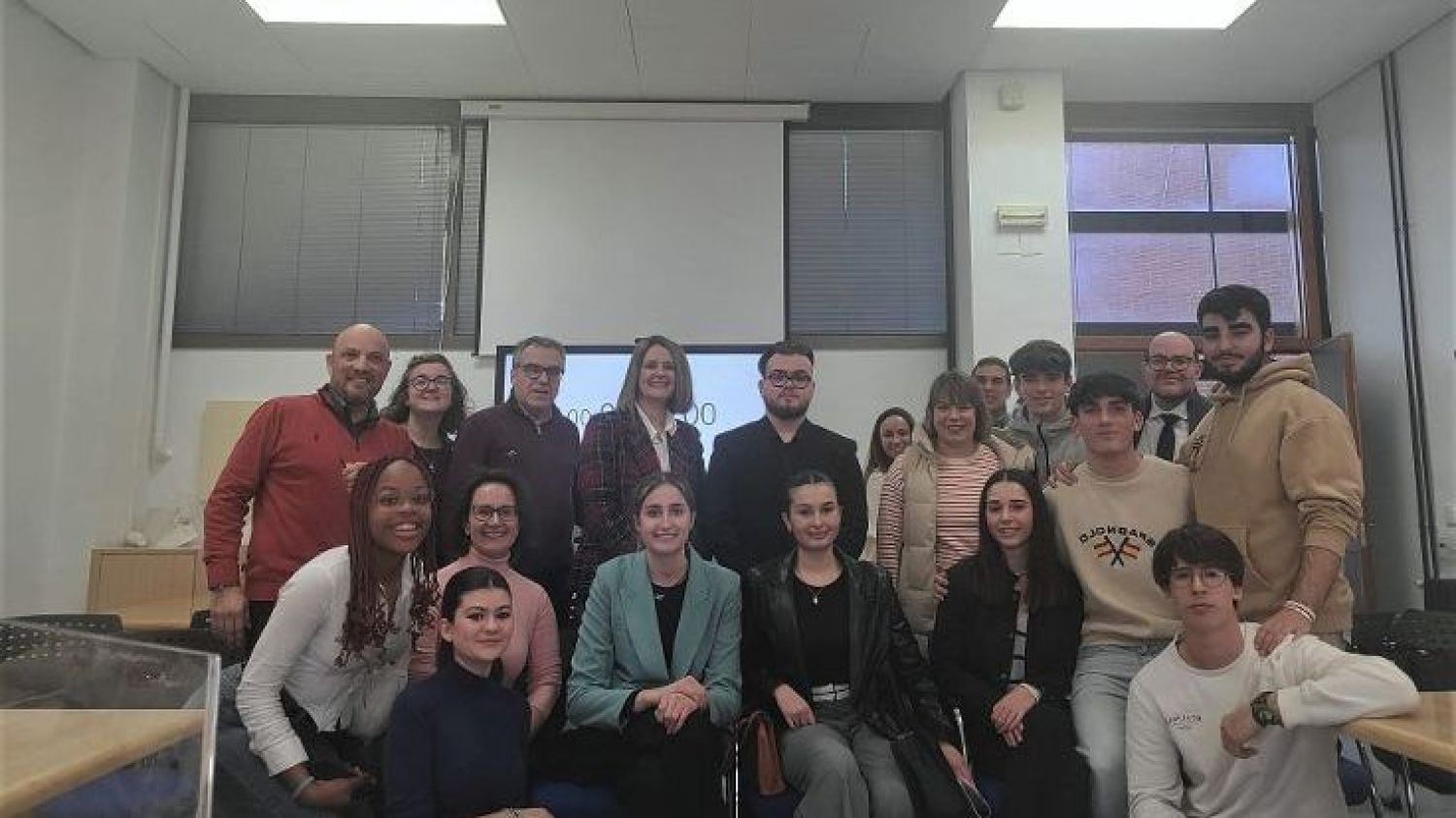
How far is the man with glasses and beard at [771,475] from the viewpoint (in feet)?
9.18

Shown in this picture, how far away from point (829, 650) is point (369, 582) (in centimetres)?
122

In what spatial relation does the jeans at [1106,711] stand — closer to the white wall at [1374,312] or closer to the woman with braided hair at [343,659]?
the woman with braided hair at [343,659]

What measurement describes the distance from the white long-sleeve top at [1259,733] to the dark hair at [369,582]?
173 centimetres

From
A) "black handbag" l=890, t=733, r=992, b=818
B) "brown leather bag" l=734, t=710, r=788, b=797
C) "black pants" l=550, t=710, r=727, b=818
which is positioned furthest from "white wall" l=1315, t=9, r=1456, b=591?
"black pants" l=550, t=710, r=727, b=818

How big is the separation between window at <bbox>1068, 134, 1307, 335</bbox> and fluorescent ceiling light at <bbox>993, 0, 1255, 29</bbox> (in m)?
0.95

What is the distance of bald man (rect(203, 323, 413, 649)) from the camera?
248cm

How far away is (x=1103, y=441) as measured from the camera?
2385 millimetres

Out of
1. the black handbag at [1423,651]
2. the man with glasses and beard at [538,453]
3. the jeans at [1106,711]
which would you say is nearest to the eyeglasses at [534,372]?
the man with glasses and beard at [538,453]

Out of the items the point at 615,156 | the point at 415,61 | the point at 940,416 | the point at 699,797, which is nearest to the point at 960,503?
the point at 940,416

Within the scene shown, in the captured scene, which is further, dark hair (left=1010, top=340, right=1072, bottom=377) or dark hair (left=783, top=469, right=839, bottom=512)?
dark hair (left=1010, top=340, right=1072, bottom=377)

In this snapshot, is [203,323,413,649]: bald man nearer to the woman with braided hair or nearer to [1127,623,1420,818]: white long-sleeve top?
the woman with braided hair

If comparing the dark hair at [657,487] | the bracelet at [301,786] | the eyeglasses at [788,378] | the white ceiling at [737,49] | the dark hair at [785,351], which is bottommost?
Result: the bracelet at [301,786]

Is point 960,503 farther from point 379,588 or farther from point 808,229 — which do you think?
point 808,229

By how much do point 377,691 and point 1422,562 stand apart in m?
4.84
